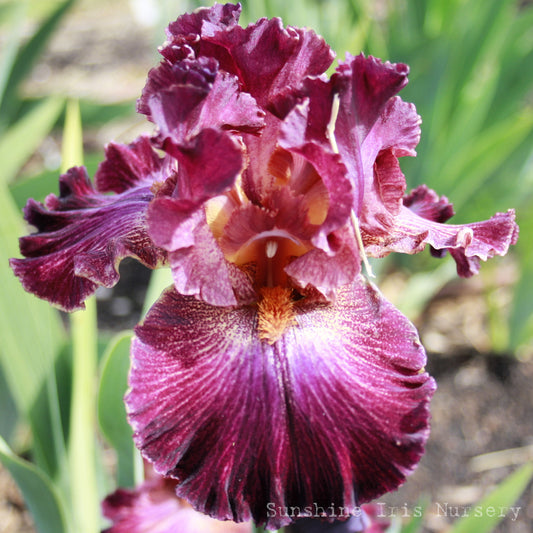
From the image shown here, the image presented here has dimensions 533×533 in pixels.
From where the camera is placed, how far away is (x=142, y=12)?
374cm

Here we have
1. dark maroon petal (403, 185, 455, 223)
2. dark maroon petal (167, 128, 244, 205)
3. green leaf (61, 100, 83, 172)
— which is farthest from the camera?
green leaf (61, 100, 83, 172)

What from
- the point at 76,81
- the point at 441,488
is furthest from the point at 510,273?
the point at 76,81

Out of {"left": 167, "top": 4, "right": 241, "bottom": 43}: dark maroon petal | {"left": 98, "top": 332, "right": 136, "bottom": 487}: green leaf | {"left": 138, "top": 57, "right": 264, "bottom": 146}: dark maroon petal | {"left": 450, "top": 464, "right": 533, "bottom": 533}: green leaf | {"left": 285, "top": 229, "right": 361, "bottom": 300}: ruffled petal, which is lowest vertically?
{"left": 450, "top": 464, "right": 533, "bottom": 533}: green leaf

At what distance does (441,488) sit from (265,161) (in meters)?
1.23

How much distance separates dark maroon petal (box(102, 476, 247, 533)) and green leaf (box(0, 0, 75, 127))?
5.03ft

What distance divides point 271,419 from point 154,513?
1.30ft

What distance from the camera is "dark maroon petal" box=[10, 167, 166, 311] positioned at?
55cm

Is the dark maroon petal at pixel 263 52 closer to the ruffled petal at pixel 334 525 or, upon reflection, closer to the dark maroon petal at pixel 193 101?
the dark maroon petal at pixel 193 101

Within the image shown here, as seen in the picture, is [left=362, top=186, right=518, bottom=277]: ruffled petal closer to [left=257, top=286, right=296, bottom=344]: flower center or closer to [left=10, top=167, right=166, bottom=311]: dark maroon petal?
[left=257, top=286, right=296, bottom=344]: flower center

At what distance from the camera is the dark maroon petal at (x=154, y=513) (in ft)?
2.52

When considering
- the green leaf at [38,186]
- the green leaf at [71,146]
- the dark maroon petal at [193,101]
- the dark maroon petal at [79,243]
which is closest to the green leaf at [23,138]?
the green leaf at [38,186]

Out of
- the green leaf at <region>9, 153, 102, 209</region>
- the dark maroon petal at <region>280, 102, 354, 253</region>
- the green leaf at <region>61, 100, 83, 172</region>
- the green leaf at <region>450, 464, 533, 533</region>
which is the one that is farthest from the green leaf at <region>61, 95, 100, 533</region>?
the green leaf at <region>450, 464, 533, 533</region>

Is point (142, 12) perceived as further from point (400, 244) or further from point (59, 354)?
point (400, 244)

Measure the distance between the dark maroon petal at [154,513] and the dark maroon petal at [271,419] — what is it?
1.10 feet
